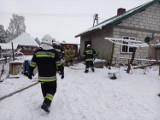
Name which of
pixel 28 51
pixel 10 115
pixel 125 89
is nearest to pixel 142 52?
pixel 125 89

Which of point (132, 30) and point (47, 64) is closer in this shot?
point (47, 64)

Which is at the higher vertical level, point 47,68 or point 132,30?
point 132,30

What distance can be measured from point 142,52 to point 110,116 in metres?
12.3

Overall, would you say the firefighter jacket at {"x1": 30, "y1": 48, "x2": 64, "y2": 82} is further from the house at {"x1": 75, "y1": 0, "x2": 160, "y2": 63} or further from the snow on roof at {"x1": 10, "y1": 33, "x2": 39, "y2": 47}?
the snow on roof at {"x1": 10, "y1": 33, "x2": 39, "y2": 47}

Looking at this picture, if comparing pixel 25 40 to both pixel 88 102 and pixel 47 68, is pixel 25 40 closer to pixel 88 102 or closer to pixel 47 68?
pixel 88 102

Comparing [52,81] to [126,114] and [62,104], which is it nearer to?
[62,104]

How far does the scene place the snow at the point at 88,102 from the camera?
529cm

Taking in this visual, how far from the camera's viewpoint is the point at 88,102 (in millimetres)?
6320

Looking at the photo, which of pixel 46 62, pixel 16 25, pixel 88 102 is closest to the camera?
pixel 46 62

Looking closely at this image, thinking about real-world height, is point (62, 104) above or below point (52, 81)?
below

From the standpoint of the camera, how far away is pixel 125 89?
800 cm

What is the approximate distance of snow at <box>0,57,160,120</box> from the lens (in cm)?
529

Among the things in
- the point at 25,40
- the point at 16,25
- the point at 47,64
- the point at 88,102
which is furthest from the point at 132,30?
the point at 16,25

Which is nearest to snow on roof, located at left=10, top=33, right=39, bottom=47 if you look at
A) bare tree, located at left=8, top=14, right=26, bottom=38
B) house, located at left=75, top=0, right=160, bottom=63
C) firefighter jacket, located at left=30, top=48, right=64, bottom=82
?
bare tree, located at left=8, top=14, right=26, bottom=38
